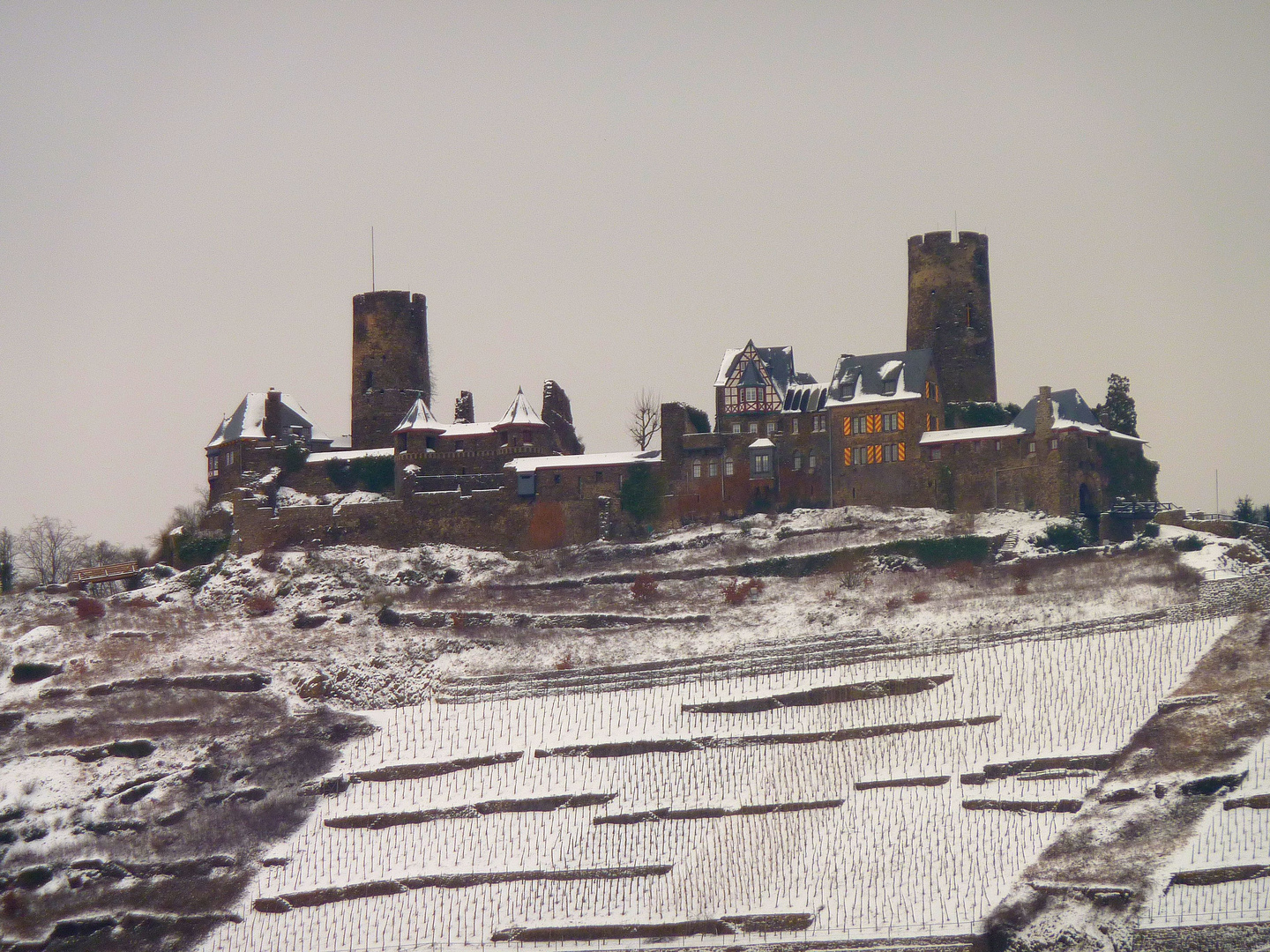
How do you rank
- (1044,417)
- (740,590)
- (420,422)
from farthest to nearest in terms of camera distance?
(420,422), (1044,417), (740,590)

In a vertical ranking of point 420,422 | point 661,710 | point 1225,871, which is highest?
point 420,422

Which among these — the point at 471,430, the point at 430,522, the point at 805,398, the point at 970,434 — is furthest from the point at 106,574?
the point at 970,434

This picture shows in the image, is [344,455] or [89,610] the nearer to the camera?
[89,610]

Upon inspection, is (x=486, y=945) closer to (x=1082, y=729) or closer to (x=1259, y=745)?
(x=1082, y=729)

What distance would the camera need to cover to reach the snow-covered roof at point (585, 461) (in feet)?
283

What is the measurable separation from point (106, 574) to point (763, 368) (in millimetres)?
30286

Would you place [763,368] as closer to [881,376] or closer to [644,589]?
[881,376]

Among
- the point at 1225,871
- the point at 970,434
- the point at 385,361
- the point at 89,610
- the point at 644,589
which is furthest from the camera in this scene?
the point at 385,361

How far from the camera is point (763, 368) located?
3450 inches

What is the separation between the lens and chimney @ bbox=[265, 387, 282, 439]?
91.3 metres

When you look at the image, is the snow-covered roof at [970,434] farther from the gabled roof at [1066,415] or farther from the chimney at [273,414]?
the chimney at [273,414]

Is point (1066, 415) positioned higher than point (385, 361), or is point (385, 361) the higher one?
point (385, 361)

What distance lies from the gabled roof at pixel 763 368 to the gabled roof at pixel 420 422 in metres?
13.0

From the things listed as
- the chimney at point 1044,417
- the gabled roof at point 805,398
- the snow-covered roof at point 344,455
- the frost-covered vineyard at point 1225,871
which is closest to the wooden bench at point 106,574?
the snow-covered roof at point 344,455
